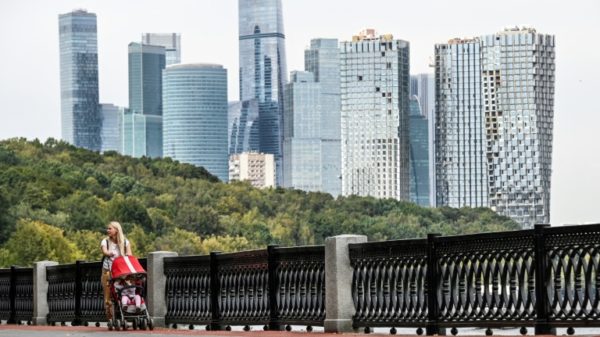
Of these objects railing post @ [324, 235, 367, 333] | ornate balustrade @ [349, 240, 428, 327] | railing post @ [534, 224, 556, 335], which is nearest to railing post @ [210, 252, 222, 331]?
railing post @ [324, 235, 367, 333]

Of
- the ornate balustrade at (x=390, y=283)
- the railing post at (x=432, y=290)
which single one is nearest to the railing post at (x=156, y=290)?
the ornate balustrade at (x=390, y=283)

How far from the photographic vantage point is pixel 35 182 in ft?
648

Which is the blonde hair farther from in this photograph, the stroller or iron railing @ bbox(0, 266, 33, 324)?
iron railing @ bbox(0, 266, 33, 324)

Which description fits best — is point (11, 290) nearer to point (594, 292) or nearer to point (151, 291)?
point (151, 291)

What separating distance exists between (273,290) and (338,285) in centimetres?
173

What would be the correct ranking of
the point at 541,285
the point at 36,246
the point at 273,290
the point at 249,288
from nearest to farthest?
the point at 541,285 → the point at 273,290 → the point at 249,288 → the point at 36,246

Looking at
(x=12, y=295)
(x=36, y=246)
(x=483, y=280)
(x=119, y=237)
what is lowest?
(x=36, y=246)

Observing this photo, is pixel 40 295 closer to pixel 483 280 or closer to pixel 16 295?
pixel 16 295

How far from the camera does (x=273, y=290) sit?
22047mm

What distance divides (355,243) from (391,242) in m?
1.03

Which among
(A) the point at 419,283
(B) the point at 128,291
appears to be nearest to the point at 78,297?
(B) the point at 128,291

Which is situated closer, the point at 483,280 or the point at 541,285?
the point at 541,285

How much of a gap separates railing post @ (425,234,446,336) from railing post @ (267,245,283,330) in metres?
3.32

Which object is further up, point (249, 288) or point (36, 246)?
point (249, 288)
